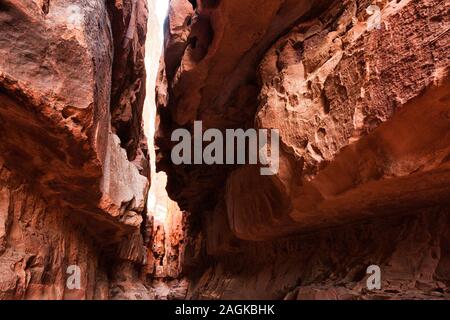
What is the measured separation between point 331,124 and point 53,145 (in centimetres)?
240

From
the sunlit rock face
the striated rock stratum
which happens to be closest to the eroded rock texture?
the striated rock stratum

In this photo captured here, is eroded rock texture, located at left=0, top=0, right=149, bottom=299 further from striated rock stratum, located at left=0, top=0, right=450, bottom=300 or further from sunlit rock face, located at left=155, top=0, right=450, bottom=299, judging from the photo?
sunlit rock face, located at left=155, top=0, right=450, bottom=299

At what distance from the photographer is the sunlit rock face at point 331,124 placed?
2244 mm

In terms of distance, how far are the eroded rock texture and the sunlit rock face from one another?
144cm

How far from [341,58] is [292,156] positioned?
38.8 inches

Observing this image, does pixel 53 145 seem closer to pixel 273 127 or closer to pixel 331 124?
pixel 273 127

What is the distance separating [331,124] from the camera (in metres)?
2.77

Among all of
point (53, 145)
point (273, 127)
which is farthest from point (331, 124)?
point (53, 145)

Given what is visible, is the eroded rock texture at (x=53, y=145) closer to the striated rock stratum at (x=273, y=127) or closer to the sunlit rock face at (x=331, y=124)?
the striated rock stratum at (x=273, y=127)

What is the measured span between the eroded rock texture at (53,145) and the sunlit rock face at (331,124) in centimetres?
144

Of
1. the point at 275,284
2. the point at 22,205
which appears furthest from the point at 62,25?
the point at 275,284

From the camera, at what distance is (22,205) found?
10.2 ft

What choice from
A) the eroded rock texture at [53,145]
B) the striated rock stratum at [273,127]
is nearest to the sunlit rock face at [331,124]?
the striated rock stratum at [273,127]

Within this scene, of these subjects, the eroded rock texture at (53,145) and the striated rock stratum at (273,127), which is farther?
the eroded rock texture at (53,145)
